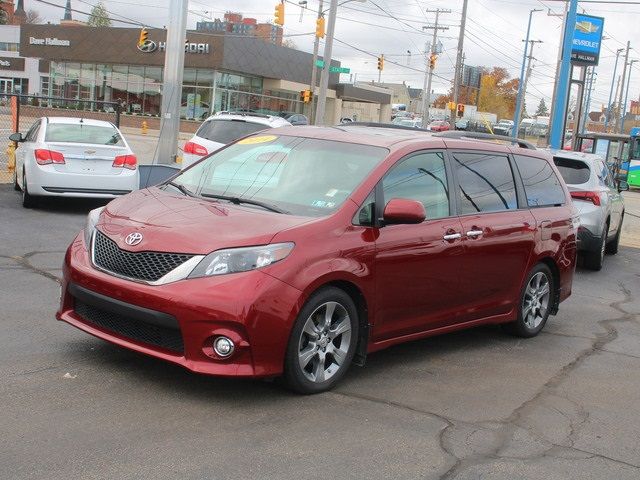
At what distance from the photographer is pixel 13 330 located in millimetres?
5906

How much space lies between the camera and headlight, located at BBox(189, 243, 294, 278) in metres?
4.70

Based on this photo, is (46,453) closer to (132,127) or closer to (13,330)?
(13,330)

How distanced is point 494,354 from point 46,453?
3.88m

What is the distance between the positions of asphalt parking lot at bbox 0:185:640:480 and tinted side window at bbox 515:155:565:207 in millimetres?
1346

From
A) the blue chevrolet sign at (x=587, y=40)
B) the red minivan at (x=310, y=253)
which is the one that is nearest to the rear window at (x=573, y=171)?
the red minivan at (x=310, y=253)

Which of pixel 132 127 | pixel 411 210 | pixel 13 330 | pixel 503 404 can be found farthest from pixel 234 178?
pixel 132 127

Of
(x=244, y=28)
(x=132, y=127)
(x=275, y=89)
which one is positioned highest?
(x=244, y=28)

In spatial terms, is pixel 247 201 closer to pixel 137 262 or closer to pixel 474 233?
pixel 137 262

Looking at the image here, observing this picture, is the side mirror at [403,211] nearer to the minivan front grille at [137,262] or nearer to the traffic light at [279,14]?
the minivan front grille at [137,262]

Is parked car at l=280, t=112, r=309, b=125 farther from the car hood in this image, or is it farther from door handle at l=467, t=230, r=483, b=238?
the car hood

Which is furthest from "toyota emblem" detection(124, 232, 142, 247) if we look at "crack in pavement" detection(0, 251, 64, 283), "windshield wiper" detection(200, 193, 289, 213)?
"crack in pavement" detection(0, 251, 64, 283)

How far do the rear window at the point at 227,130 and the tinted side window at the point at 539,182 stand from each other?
7.73 m

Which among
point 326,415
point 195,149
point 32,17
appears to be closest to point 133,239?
point 326,415

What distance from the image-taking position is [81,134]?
41.6ft
